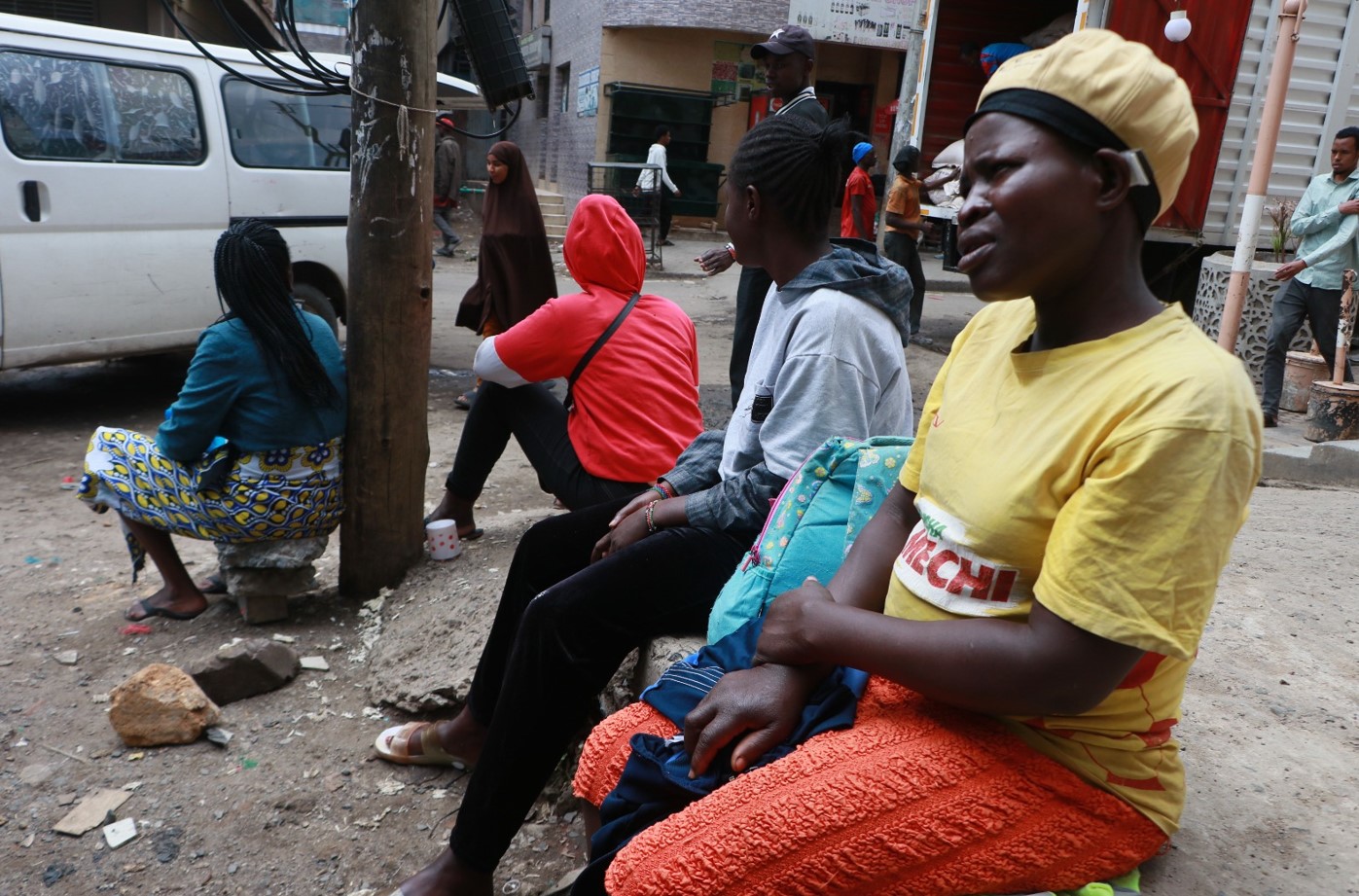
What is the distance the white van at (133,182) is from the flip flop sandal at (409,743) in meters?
3.83

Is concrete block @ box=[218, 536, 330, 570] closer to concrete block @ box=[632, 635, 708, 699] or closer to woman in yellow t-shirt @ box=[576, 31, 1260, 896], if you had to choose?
concrete block @ box=[632, 635, 708, 699]

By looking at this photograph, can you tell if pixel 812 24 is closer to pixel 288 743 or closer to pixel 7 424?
pixel 7 424

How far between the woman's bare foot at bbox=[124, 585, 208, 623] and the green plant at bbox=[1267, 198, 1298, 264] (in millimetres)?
7942

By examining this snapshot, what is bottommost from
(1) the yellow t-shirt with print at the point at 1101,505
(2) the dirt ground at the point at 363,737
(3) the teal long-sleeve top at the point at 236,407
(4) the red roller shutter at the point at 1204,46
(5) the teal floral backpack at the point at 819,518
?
(2) the dirt ground at the point at 363,737

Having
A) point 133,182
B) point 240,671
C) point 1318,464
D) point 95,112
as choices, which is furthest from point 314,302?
point 1318,464

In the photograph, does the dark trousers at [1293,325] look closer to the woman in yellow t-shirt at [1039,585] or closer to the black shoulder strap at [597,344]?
the black shoulder strap at [597,344]

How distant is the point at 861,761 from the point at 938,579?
270 mm

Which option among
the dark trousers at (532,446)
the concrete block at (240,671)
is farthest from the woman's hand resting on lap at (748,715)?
the concrete block at (240,671)

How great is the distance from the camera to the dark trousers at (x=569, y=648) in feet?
6.96

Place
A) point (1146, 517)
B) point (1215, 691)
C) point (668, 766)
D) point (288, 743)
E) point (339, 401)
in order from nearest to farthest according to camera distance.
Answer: point (1146, 517) → point (668, 766) → point (1215, 691) → point (288, 743) → point (339, 401)

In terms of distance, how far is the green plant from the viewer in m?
7.99

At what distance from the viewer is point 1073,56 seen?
50.2 inches

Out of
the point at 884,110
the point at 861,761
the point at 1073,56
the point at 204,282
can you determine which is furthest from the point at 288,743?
the point at 884,110

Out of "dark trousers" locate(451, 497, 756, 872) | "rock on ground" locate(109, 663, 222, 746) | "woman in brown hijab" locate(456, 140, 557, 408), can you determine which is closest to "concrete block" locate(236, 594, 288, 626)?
"rock on ground" locate(109, 663, 222, 746)
